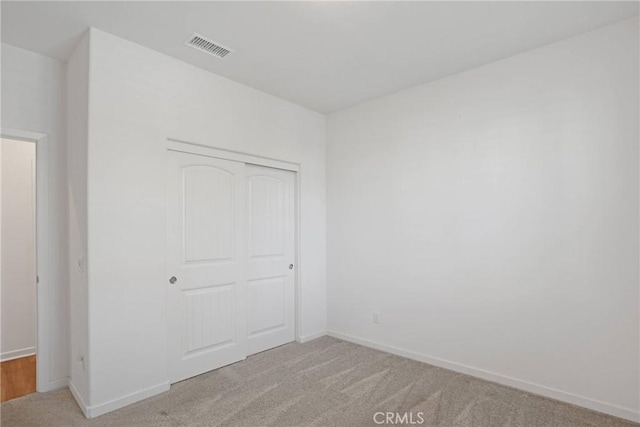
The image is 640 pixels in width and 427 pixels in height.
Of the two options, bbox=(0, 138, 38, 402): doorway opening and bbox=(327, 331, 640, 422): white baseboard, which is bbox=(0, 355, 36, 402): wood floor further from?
bbox=(327, 331, 640, 422): white baseboard

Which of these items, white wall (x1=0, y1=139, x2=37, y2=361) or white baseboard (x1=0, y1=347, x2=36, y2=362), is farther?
white wall (x1=0, y1=139, x2=37, y2=361)

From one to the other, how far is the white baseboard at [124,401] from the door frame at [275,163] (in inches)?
62.1

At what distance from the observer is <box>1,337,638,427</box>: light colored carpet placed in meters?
2.30

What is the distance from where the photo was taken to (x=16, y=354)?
349 cm

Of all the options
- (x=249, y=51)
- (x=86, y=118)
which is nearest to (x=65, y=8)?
(x=86, y=118)

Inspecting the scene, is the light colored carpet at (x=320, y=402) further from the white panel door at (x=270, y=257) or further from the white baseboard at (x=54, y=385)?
the white panel door at (x=270, y=257)

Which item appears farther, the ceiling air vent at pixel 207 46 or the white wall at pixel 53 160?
the white wall at pixel 53 160

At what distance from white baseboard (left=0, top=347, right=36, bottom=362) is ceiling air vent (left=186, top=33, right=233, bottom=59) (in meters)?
3.58

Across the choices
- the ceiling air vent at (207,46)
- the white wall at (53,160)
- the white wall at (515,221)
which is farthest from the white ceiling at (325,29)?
the white wall at (515,221)

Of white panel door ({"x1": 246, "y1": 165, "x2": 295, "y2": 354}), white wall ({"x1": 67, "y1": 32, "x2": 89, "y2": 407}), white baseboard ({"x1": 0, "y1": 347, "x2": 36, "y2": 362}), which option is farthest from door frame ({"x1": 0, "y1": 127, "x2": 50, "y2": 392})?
white panel door ({"x1": 246, "y1": 165, "x2": 295, "y2": 354})

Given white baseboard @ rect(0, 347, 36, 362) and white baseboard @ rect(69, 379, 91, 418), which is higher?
white baseboard @ rect(69, 379, 91, 418)

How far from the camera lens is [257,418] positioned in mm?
2336

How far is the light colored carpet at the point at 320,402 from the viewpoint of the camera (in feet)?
7.54

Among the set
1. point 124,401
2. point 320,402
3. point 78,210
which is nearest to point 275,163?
point 78,210
